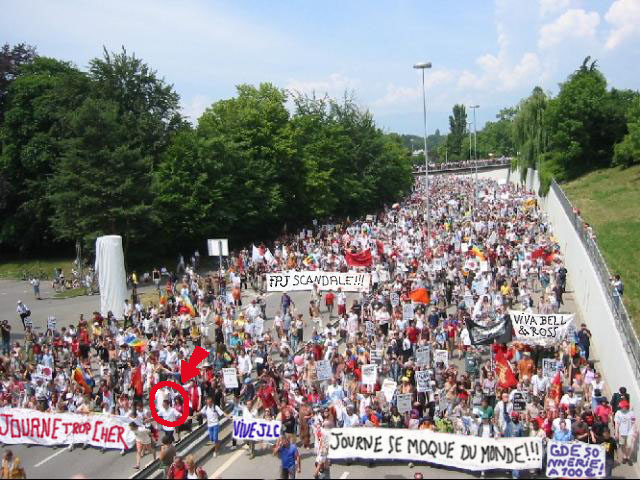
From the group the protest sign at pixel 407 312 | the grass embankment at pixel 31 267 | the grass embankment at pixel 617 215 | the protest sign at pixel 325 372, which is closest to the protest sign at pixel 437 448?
the protest sign at pixel 325 372

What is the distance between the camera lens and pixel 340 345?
2205 cm

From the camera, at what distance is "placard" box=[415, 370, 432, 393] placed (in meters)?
15.8

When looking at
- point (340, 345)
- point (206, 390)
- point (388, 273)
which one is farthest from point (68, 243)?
point (206, 390)

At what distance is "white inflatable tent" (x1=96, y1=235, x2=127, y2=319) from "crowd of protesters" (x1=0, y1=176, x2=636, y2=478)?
0.95 m

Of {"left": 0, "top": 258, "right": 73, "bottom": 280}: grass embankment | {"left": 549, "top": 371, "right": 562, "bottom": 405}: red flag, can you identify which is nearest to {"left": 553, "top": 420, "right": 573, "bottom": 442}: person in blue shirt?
{"left": 549, "top": 371, "right": 562, "bottom": 405}: red flag

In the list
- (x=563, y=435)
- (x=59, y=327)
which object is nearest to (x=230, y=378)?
(x=563, y=435)

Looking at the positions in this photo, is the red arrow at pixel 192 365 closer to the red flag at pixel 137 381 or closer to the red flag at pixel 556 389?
the red flag at pixel 137 381

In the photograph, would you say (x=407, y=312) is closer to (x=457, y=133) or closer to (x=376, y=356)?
(x=376, y=356)

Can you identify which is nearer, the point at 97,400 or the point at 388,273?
the point at 97,400

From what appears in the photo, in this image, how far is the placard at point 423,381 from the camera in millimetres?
15844

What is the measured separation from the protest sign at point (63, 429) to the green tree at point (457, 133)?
14225cm

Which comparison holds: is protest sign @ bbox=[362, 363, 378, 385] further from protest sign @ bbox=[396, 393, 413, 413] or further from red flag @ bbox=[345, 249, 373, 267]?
red flag @ bbox=[345, 249, 373, 267]

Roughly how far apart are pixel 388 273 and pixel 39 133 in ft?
92.4

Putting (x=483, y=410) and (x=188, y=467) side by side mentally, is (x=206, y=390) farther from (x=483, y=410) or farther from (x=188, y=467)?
(x=483, y=410)
